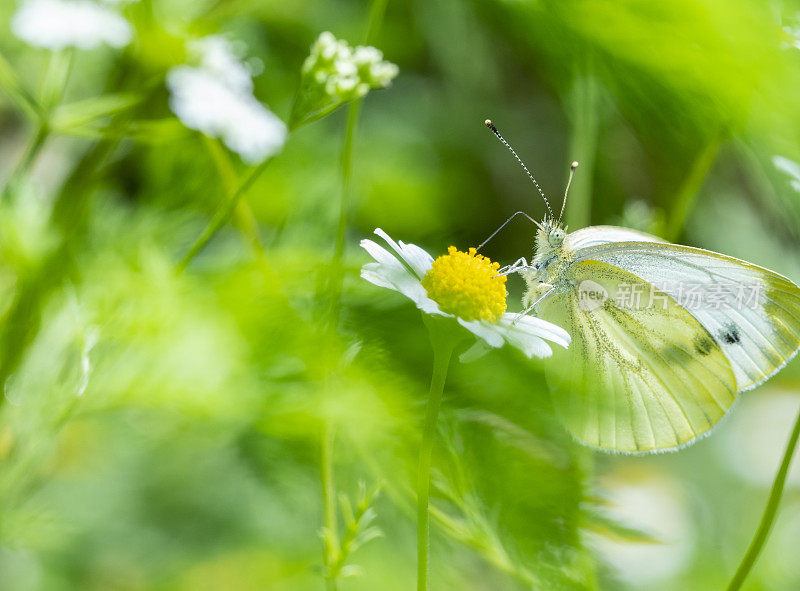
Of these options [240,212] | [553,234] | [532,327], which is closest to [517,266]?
[553,234]

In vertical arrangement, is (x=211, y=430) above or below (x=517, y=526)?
below

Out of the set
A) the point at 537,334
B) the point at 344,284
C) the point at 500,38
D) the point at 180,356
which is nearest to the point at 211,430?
the point at 180,356

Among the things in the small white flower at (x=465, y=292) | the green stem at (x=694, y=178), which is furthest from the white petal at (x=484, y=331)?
the green stem at (x=694, y=178)

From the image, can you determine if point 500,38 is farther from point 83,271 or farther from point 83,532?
point 83,532

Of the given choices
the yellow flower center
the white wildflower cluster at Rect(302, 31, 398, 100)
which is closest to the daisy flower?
the yellow flower center

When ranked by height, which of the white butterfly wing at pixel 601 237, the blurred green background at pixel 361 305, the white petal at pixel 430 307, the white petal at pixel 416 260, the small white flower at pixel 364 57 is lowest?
the blurred green background at pixel 361 305

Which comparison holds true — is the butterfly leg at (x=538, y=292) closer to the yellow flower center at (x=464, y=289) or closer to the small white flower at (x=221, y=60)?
the yellow flower center at (x=464, y=289)
